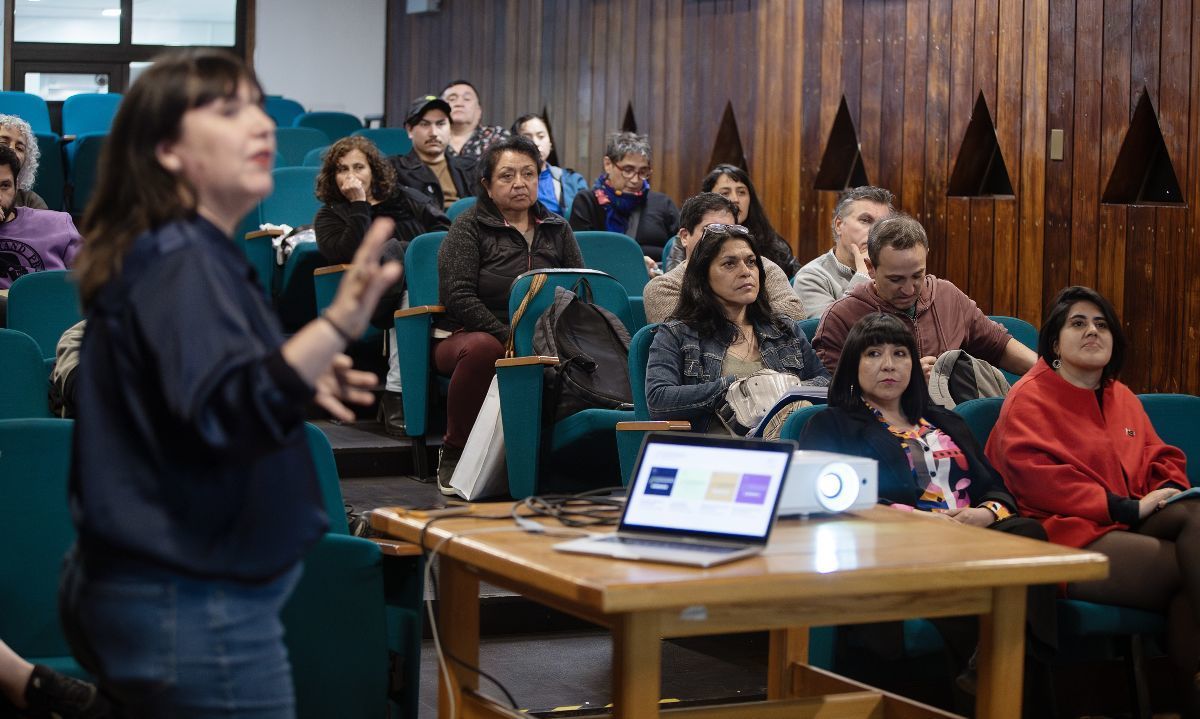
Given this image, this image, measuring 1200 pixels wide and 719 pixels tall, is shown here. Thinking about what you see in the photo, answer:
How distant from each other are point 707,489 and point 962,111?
371cm

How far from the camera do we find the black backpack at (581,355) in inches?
156

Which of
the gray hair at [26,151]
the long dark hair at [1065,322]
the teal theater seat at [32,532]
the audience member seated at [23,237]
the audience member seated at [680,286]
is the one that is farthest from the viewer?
the gray hair at [26,151]

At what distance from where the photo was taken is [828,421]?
288 cm

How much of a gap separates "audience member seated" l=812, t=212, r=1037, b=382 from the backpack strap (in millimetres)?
825

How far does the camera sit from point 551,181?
6.12 meters

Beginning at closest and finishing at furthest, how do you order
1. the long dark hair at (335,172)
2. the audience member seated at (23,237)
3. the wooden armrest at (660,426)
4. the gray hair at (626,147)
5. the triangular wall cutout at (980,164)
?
the wooden armrest at (660,426) → the audience member seated at (23,237) → the long dark hair at (335,172) → the triangular wall cutout at (980,164) → the gray hair at (626,147)

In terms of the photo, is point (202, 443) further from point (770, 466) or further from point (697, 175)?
point (697, 175)

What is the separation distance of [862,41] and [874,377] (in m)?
3.11

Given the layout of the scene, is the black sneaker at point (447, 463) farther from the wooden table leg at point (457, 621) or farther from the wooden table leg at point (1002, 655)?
the wooden table leg at point (1002, 655)

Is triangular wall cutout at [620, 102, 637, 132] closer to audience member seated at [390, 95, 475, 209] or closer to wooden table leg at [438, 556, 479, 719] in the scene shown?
→ audience member seated at [390, 95, 475, 209]

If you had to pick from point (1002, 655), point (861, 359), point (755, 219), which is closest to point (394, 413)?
point (755, 219)

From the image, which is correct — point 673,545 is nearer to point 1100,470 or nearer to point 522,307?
point 1100,470

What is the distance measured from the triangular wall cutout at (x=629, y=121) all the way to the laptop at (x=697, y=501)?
5.51 m

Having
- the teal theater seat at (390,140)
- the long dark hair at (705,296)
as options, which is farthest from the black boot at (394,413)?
the teal theater seat at (390,140)
